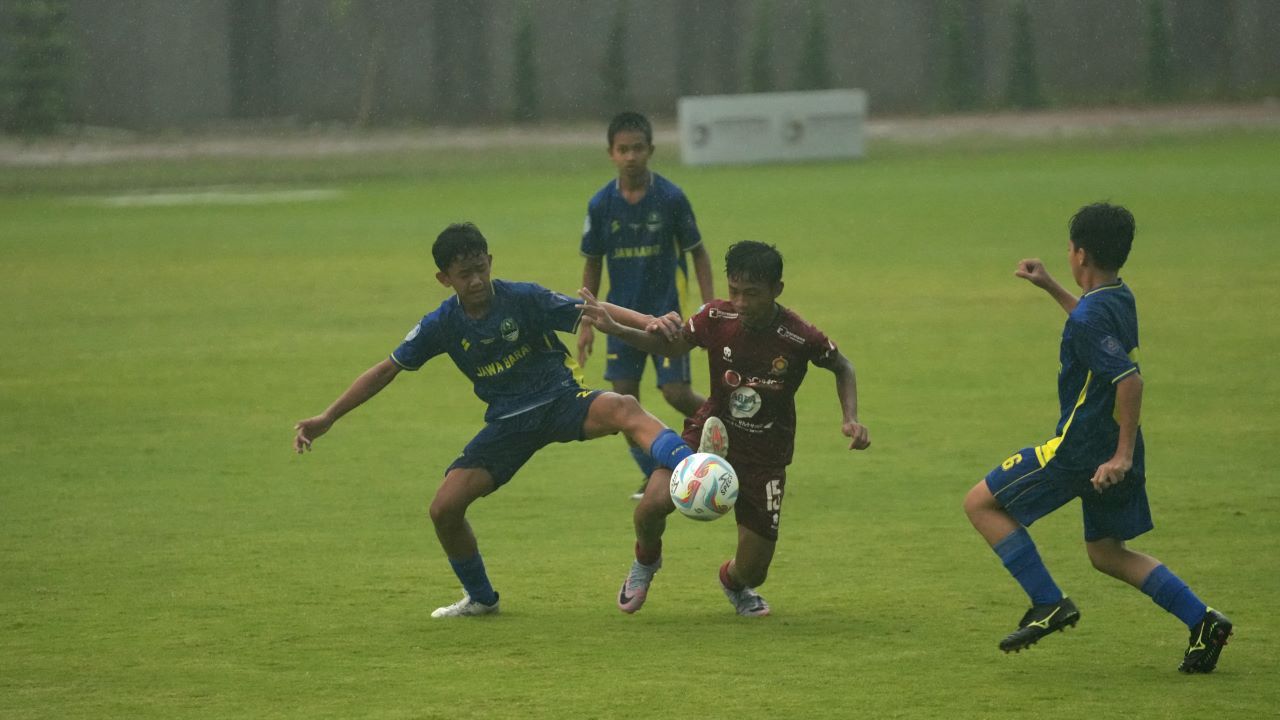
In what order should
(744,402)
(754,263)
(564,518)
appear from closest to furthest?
(754,263)
(744,402)
(564,518)

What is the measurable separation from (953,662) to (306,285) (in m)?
16.1

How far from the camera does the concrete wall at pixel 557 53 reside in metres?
53.8

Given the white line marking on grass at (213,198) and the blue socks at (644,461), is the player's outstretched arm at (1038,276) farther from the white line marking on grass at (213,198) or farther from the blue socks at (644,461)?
the white line marking on grass at (213,198)

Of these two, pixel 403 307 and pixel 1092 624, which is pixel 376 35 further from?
pixel 1092 624

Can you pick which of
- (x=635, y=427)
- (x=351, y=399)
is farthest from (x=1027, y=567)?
(x=351, y=399)

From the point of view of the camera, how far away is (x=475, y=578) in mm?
7363

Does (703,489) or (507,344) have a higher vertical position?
(507,344)

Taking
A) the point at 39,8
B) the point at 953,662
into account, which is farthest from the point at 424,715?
the point at 39,8

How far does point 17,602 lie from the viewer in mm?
7812

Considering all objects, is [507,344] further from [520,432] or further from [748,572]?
[748,572]

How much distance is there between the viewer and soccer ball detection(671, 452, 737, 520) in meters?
6.81

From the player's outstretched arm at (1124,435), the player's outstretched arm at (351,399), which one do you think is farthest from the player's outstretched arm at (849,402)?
the player's outstretched arm at (351,399)

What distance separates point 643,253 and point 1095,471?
441 cm

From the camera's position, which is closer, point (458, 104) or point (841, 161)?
point (841, 161)
